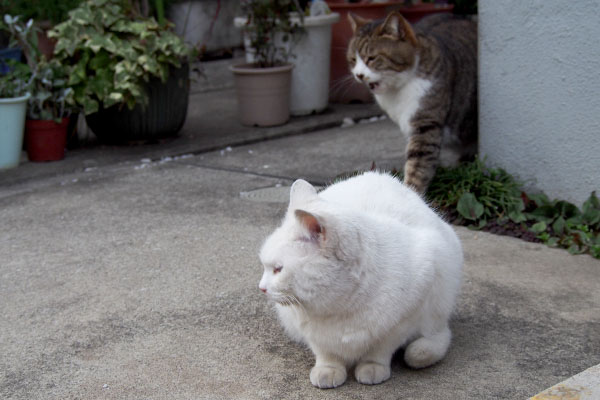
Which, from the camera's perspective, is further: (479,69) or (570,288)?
(479,69)

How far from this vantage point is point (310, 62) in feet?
21.4

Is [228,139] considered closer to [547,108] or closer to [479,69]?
[479,69]

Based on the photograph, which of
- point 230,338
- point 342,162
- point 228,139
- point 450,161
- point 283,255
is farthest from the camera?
point 228,139

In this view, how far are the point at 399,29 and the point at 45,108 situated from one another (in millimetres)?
2786

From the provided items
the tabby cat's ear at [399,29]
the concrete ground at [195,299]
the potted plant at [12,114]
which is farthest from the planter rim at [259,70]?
the tabby cat's ear at [399,29]

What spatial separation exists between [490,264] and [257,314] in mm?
1185

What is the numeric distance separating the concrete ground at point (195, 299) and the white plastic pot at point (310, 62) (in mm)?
1641

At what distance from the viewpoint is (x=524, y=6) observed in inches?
149

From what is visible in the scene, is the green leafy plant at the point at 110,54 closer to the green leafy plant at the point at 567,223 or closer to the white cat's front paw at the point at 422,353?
the green leafy plant at the point at 567,223

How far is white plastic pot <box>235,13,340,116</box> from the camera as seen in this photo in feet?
21.0

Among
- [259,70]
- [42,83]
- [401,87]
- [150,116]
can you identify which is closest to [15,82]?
[42,83]

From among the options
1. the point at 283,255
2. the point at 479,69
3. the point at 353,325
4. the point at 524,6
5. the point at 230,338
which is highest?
the point at 524,6

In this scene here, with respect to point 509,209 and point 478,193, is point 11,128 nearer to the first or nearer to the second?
point 478,193

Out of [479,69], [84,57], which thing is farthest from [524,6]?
[84,57]
